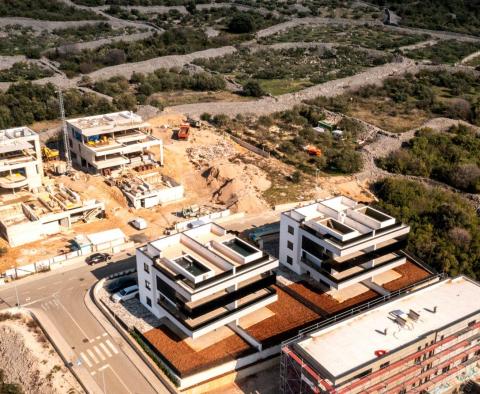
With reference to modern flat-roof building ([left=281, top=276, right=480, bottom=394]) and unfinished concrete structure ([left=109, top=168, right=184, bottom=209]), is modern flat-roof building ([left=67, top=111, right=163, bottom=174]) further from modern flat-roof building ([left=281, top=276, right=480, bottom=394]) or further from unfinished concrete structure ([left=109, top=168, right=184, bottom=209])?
modern flat-roof building ([left=281, top=276, right=480, bottom=394])

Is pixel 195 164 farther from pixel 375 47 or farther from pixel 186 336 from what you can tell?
pixel 375 47

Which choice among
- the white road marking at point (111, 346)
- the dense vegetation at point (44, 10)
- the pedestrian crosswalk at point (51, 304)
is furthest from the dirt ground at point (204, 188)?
the dense vegetation at point (44, 10)

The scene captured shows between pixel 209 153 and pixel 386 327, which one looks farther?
pixel 209 153

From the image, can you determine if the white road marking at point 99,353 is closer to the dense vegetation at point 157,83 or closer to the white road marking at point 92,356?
the white road marking at point 92,356

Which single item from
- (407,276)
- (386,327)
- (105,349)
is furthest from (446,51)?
(105,349)

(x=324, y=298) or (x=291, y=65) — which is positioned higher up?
(x=291, y=65)

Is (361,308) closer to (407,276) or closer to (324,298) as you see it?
(324,298)

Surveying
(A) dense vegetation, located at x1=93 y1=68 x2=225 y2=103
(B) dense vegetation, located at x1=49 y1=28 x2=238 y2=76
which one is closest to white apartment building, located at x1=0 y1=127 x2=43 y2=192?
(A) dense vegetation, located at x1=93 y1=68 x2=225 y2=103

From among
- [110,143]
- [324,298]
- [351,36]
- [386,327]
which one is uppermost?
[110,143]
